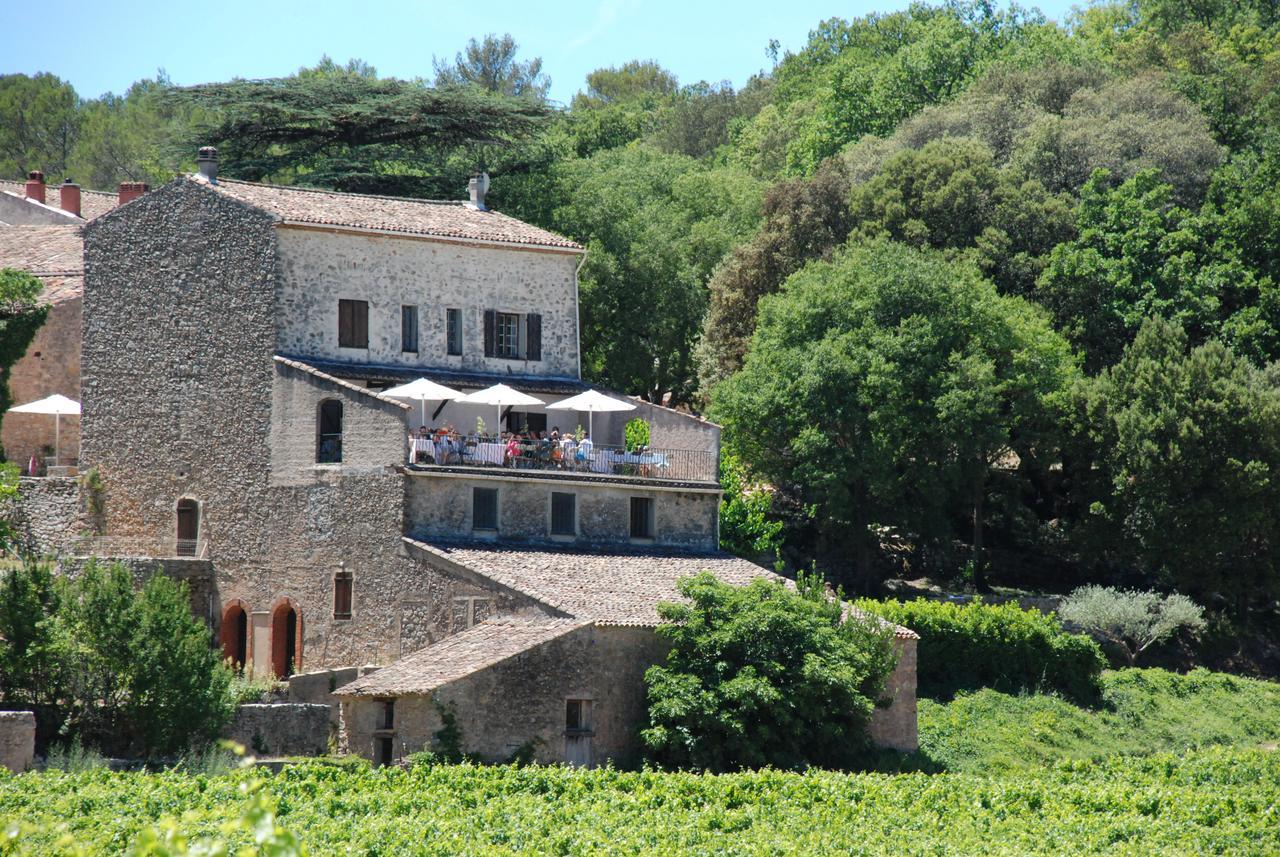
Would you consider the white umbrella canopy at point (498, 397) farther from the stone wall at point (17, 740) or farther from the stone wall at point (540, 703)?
the stone wall at point (17, 740)

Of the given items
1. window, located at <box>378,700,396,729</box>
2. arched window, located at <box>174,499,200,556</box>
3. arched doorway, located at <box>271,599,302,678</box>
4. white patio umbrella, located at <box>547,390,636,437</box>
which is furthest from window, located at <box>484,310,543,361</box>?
window, located at <box>378,700,396,729</box>

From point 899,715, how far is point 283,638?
16.3 meters

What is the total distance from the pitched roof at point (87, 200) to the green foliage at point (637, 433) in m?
25.3

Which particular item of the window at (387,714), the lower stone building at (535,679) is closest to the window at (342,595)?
the lower stone building at (535,679)

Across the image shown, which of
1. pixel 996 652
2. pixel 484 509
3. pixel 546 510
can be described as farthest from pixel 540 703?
pixel 996 652

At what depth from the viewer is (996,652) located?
53.4 metres

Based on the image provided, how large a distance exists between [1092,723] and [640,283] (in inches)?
999

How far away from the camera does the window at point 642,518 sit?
2047 inches

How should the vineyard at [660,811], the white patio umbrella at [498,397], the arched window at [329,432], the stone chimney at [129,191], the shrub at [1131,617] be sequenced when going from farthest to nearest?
the stone chimney at [129,191] → the shrub at [1131,617] → the white patio umbrella at [498,397] → the arched window at [329,432] → the vineyard at [660,811]

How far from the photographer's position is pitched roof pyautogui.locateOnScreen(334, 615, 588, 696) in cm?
4222

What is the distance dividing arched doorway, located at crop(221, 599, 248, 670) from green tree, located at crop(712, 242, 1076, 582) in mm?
16905

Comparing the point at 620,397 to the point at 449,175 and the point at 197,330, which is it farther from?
the point at 449,175

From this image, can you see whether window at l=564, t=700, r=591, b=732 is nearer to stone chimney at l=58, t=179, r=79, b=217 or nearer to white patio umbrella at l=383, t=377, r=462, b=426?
white patio umbrella at l=383, t=377, r=462, b=426

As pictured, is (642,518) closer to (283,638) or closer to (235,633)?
(283,638)
